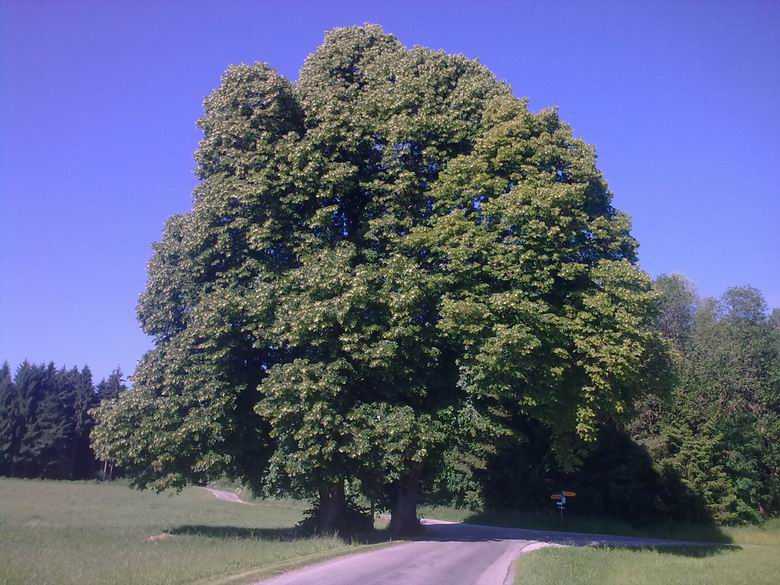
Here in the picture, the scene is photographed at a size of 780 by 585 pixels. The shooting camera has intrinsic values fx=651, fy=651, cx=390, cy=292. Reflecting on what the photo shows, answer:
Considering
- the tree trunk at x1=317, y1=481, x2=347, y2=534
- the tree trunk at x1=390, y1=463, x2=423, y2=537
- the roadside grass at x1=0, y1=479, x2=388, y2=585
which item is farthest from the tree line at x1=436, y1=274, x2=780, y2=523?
the roadside grass at x1=0, y1=479, x2=388, y2=585

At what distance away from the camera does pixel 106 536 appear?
2461 cm

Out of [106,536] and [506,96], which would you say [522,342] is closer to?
[506,96]

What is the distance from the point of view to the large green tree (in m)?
22.9

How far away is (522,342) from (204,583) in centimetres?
1249

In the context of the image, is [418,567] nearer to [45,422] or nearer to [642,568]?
[642,568]

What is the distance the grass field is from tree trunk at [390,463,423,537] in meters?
6.57

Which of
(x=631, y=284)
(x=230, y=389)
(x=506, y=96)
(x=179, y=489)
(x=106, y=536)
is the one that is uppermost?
(x=506, y=96)

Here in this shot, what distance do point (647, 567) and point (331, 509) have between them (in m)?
12.2

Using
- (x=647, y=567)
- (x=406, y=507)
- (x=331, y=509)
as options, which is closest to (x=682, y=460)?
(x=406, y=507)

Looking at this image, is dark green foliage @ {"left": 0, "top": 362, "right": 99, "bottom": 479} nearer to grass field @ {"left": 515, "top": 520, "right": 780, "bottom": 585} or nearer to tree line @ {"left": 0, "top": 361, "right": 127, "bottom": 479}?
tree line @ {"left": 0, "top": 361, "right": 127, "bottom": 479}

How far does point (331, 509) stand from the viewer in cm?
2672

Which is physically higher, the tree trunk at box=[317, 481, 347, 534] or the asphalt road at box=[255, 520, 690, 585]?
the tree trunk at box=[317, 481, 347, 534]

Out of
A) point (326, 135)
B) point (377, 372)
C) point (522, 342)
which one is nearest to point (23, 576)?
point (377, 372)

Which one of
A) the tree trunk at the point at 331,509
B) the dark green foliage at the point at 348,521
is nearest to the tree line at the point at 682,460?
the dark green foliage at the point at 348,521
